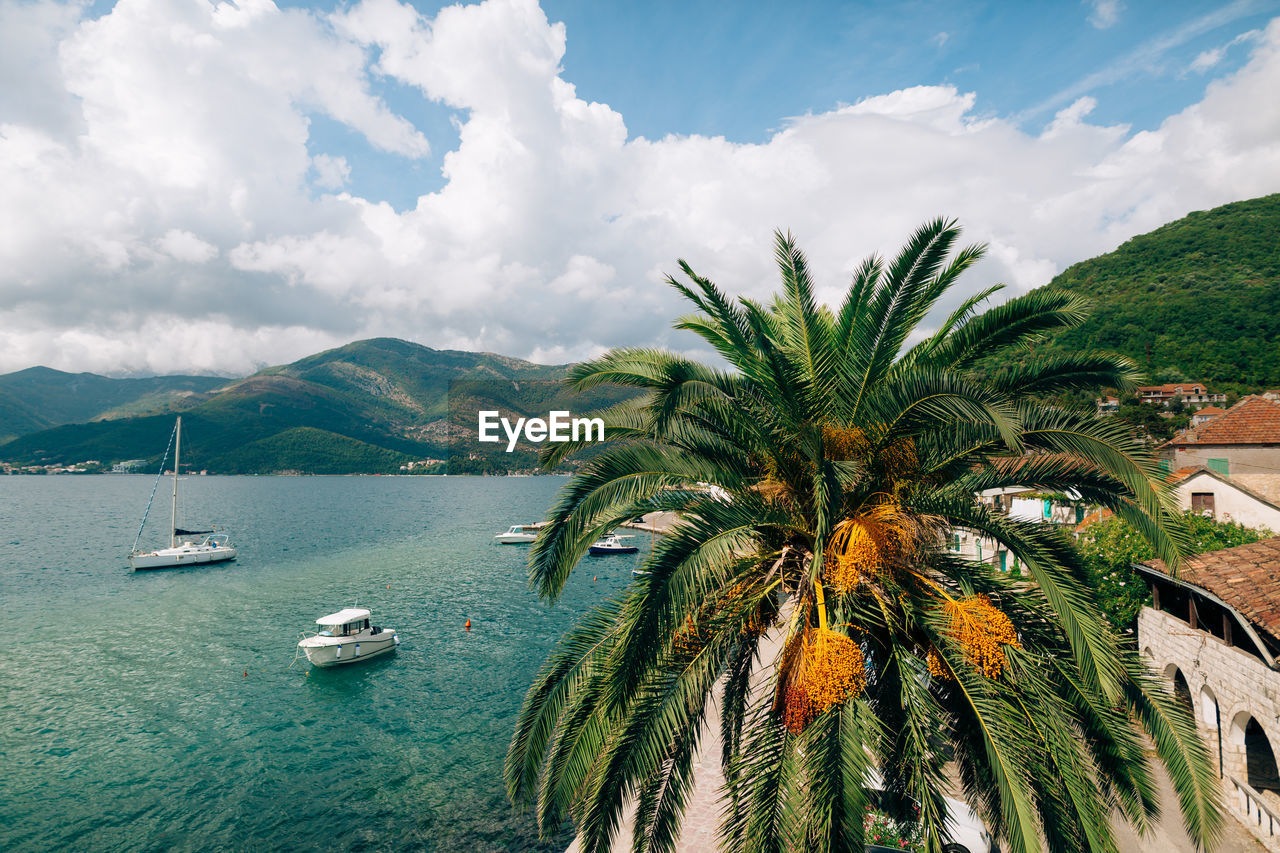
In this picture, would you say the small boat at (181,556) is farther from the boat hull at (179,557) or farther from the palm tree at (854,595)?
the palm tree at (854,595)

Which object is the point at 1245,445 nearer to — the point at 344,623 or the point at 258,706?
the point at 344,623

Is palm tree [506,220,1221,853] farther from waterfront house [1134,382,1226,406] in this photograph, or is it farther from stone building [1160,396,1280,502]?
waterfront house [1134,382,1226,406]

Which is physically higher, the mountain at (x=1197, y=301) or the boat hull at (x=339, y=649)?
the mountain at (x=1197, y=301)

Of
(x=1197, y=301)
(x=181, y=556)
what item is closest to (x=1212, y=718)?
(x=1197, y=301)

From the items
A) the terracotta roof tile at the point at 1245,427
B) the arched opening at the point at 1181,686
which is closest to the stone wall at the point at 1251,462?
the terracotta roof tile at the point at 1245,427

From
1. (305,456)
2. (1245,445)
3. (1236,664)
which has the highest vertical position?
(1245,445)

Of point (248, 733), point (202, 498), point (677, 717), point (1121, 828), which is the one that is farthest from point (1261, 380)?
point (202, 498)

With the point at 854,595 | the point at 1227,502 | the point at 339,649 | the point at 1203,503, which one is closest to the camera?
the point at 854,595
